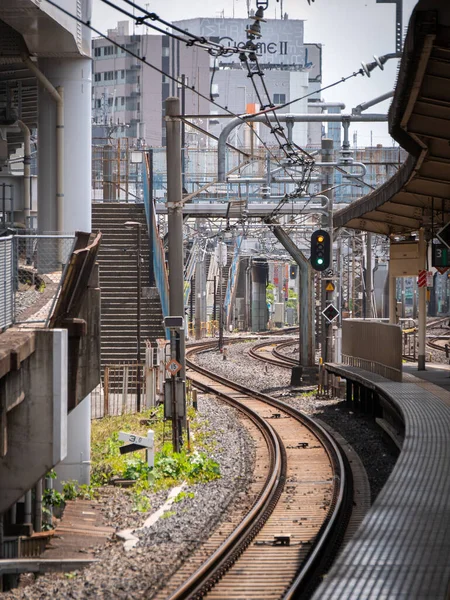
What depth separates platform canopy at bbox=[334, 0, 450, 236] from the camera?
7484 mm

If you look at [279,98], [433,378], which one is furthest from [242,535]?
[279,98]

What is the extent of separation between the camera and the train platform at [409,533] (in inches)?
224

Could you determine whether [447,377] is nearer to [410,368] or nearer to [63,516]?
[410,368]

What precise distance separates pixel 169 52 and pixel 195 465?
6698cm

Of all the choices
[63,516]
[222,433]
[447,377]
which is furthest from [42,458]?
[447,377]

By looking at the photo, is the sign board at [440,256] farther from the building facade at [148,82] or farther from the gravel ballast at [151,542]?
the building facade at [148,82]

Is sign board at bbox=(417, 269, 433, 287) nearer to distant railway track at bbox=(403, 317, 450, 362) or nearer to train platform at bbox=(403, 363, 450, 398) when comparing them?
train platform at bbox=(403, 363, 450, 398)

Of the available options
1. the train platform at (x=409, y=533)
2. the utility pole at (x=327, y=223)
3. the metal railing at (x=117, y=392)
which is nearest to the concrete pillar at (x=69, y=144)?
the train platform at (x=409, y=533)

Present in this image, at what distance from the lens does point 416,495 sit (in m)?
8.22

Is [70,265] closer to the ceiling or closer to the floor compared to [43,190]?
closer to the floor

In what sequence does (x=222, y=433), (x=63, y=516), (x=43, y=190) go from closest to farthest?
(x=63, y=516) → (x=43, y=190) → (x=222, y=433)

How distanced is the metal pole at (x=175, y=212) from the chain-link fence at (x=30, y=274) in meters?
4.05

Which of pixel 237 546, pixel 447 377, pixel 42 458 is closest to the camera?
pixel 42 458

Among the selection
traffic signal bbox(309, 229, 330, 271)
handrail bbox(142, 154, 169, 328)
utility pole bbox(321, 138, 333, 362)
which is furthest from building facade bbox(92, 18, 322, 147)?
traffic signal bbox(309, 229, 330, 271)
